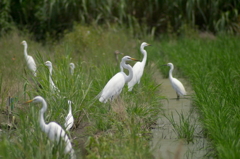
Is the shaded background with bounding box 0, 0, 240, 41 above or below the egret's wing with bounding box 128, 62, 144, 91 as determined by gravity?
above

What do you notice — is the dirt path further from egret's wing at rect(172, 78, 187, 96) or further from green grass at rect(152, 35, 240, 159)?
egret's wing at rect(172, 78, 187, 96)

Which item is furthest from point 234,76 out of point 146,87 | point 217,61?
point 217,61

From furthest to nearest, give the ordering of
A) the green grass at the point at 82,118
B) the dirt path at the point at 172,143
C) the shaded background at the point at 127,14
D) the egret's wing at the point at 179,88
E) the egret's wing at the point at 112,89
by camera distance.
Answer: the shaded background at the point at 127,14 → the egret's wing at the point at 179,88 → the egret's wing at the point at 112,89 → the dirt path at the point at 172,143 → the green grass at the point at 82,118

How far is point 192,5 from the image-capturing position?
15703 mm

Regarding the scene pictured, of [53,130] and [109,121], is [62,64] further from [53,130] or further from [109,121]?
[53,130]

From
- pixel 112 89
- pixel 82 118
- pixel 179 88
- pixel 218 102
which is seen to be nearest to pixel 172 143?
pixel 218 102

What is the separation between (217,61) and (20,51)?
5.48 metres

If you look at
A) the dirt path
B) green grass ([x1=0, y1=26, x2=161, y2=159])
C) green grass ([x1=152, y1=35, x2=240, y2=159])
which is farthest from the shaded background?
the dirt path

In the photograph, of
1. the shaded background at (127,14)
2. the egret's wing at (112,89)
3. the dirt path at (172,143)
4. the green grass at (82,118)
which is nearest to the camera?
the green grass at (82,118)

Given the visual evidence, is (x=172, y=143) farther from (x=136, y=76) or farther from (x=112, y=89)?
(x=136, y=76)

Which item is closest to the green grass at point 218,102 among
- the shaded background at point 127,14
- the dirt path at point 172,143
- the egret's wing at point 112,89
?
the dirt path at point 172,143

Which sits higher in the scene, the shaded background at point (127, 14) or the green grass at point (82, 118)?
the shaded background at point (127, 14)

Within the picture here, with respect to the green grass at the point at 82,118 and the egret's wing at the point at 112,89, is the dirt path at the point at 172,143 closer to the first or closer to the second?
the green grass at the point at 82,118

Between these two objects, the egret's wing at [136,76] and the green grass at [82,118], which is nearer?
the green grass at [82,118]
